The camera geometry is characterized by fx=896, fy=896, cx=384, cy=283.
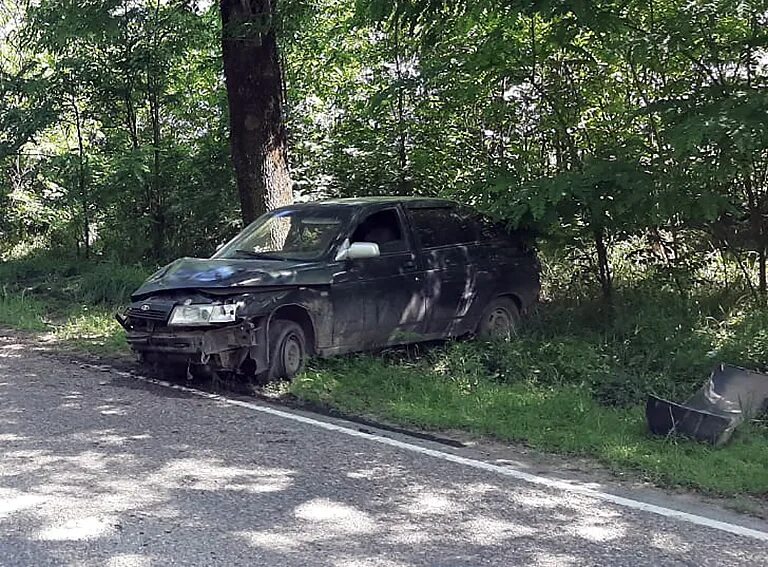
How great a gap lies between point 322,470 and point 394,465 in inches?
20.1

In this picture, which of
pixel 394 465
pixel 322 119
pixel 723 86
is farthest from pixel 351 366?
pixel 322 119

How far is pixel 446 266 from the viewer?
9758mm

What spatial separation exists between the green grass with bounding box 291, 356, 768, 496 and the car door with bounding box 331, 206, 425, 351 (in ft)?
0.93

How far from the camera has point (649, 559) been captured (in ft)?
14.6

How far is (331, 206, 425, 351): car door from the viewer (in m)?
8.83

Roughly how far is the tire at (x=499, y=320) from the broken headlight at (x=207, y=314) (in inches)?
128

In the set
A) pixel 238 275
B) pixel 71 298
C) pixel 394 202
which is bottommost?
pixel 238 275

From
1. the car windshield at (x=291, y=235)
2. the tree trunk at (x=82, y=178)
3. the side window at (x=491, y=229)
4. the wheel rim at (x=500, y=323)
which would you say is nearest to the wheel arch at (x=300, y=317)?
the car windshield at (x=291, y=235)

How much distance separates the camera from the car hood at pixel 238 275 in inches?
327

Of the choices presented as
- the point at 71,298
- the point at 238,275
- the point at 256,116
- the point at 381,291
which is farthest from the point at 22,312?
the point at 381,291

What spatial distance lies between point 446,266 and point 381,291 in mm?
1031

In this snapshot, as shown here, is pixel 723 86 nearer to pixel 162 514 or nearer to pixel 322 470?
pixel 322 470

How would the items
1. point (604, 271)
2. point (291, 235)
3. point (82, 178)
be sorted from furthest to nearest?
1. point (82, 178)
2. point (604, 271)
3. point (291, 235)

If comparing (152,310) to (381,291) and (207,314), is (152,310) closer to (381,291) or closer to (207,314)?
(207,314)
